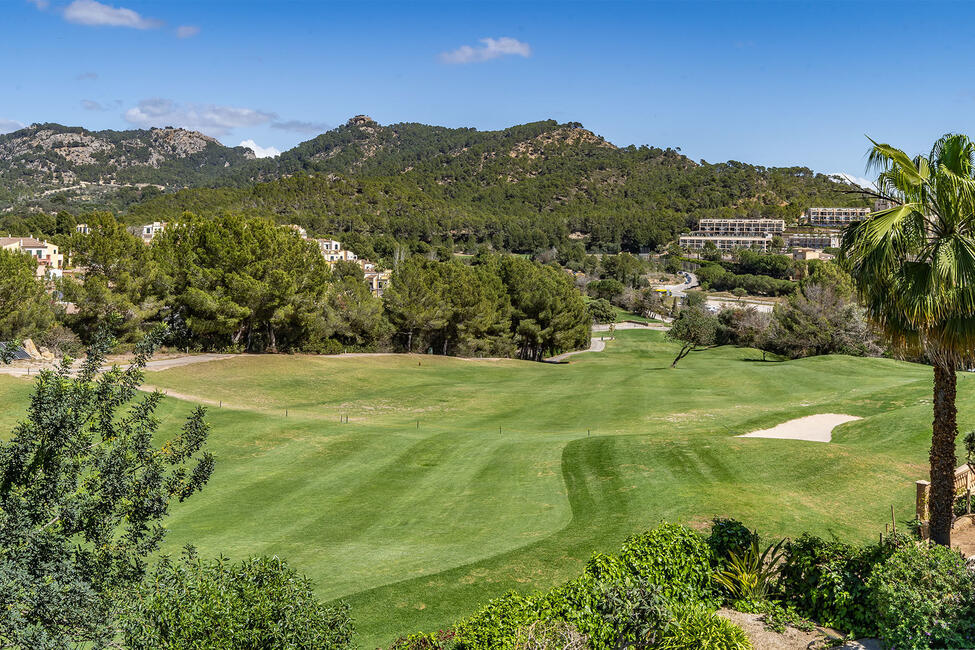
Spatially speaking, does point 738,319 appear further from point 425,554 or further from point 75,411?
point 75,411

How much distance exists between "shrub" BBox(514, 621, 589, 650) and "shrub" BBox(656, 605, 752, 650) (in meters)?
0.89

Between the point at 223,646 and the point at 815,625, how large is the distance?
7.24m

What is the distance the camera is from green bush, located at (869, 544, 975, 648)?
22.4 feet

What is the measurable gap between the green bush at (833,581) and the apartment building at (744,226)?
194854 mm

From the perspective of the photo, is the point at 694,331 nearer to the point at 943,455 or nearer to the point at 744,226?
the point at 943,455

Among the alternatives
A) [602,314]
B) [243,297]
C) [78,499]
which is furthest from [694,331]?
[78,499]

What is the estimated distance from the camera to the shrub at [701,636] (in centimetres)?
680

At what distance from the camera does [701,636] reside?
6.89 metres

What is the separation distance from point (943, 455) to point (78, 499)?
11.2 m

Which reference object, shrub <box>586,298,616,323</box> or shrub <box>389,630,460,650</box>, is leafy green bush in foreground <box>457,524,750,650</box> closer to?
shrub <box>389,630,460,650</box>

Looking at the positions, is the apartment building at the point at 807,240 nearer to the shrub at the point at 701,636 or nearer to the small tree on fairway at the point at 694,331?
the small tree on fairway at the point at 694,331

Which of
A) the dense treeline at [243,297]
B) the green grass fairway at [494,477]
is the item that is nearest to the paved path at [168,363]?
the dense treeline at [243,297]

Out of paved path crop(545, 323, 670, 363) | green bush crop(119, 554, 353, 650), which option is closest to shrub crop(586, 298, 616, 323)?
paved path crop(545, 323, 670, 363)

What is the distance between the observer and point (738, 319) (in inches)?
2985
